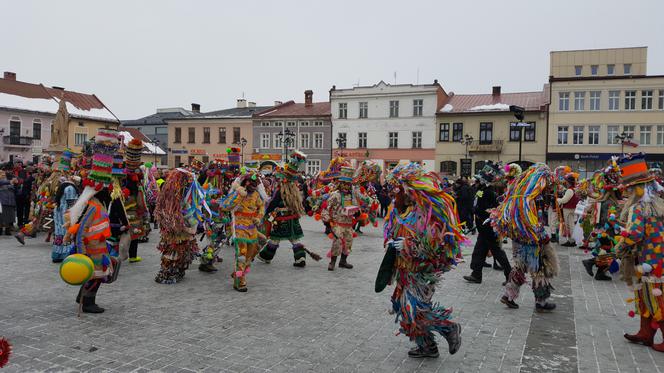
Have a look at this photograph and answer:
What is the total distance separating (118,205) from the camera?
6832 millimetres

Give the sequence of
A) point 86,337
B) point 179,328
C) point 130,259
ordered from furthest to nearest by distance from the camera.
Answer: point 130,259
point 179,328
point 86,337

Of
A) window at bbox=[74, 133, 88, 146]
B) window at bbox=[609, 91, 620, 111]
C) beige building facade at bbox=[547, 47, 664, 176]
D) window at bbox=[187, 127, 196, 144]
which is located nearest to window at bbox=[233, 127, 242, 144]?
window at bbox=[187, 127, 196, 144]

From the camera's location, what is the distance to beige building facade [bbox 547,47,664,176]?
35281mm

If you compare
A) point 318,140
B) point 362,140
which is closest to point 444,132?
point 362,140

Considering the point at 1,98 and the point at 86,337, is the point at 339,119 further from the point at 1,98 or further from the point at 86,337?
the point at 86,337

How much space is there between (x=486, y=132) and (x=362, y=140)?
11.1 m

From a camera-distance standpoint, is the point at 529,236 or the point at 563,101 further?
the point at 563,101

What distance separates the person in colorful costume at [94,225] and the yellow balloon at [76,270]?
0.38m

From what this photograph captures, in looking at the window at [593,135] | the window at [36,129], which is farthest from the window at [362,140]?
the window at [36,129]

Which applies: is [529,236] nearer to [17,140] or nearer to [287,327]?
[287,327]

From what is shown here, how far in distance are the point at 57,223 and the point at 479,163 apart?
35.0 meters

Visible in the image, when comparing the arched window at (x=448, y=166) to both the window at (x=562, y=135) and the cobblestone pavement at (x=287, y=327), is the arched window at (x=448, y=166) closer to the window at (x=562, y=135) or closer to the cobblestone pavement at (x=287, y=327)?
the window at (x=562, y=135)

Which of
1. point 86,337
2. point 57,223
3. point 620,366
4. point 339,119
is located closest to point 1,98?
point 339,119

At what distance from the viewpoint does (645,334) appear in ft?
16.4
